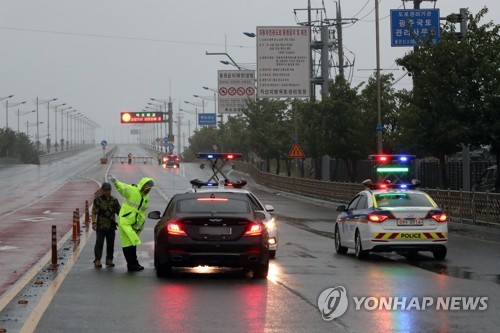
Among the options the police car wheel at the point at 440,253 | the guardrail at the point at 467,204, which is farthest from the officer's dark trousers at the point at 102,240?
the guardrail at the point at 467,204

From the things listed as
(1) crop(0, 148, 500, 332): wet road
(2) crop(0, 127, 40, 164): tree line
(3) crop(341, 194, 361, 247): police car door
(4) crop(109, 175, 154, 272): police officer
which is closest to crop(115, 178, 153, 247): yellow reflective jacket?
(4) crop(109, 175, 154, 272): police officer

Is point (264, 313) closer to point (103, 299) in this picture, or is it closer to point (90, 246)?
point (103, 299)

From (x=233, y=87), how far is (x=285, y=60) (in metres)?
18.5

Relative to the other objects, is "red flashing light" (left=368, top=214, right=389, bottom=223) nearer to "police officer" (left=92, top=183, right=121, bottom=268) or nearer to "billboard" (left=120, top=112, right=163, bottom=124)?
"police officer" (left=92, top=183, right=121, bottom=268)

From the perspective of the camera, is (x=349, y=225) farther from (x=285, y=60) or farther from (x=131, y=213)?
(x=285, y=60)

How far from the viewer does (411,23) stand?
39156 mm

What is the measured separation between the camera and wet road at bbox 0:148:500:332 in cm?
1082

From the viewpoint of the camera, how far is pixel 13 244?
2320 centimetres

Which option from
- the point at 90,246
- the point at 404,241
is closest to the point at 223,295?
the point at 404,241

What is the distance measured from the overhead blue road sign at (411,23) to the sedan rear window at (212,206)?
954 inches

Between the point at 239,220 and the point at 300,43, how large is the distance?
34.8 meters

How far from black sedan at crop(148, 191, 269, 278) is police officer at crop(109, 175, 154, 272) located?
1.08 m

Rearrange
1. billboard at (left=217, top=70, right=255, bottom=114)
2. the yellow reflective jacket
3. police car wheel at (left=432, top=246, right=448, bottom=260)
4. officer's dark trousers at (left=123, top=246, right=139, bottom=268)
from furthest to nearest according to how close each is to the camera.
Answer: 1. billboard at (left=217, top=70, right=255, bottom=114)
2. police car wheel at (left=432, top=246, right=448, bottom=260)
3. officer's dark trousers at (left=123, top=246, right=139, bottom=268)
4. the yellow reflective jacket

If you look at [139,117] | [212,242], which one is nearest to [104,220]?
[212,242]
